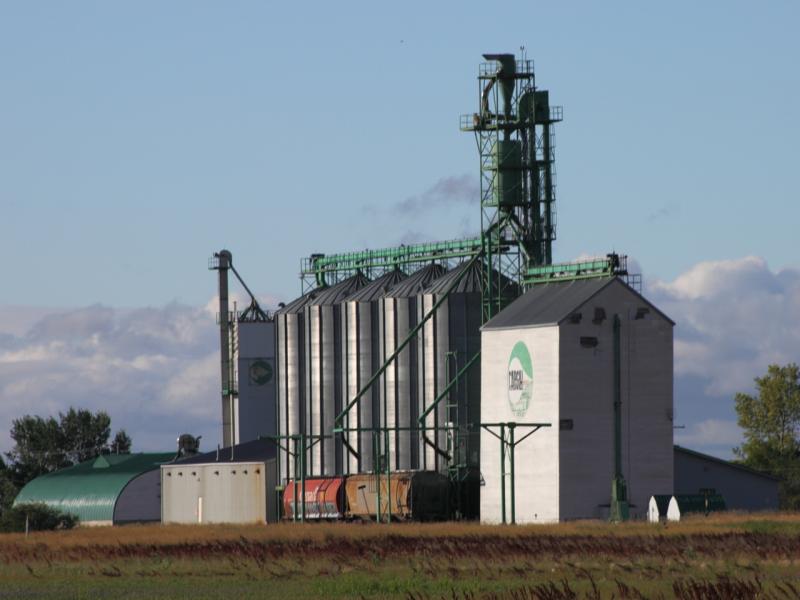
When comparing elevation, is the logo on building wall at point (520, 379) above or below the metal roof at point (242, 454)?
above

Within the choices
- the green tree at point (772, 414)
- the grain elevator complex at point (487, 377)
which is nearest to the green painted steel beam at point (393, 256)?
the grain elevator complex at point (487, 377)

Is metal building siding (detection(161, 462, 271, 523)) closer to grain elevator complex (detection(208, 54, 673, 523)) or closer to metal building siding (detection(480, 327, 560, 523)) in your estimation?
grain elevator complex (detection(208, 54, 673, 523))

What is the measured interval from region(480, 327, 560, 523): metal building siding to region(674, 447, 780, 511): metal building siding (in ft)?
31.7

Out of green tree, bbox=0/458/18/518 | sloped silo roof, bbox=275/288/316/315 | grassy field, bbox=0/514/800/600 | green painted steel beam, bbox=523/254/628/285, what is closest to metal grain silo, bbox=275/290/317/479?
sloped silo roof, bbox=275/288/316/315

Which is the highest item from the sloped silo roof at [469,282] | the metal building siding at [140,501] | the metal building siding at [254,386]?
the sloped silo roof at [469,282]

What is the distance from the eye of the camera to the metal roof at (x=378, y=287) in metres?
106

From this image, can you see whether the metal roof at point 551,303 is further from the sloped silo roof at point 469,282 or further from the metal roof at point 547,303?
the sloped silo roof at point 469,282

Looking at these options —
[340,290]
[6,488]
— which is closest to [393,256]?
[340,290]

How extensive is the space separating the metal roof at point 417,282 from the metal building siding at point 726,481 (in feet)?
60.3

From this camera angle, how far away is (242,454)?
115 m

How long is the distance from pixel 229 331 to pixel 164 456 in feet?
37.1

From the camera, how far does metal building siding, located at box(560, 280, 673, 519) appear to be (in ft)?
278

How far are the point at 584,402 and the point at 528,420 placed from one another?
313cm

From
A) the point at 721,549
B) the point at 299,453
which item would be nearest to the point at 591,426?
the point at 299,453
